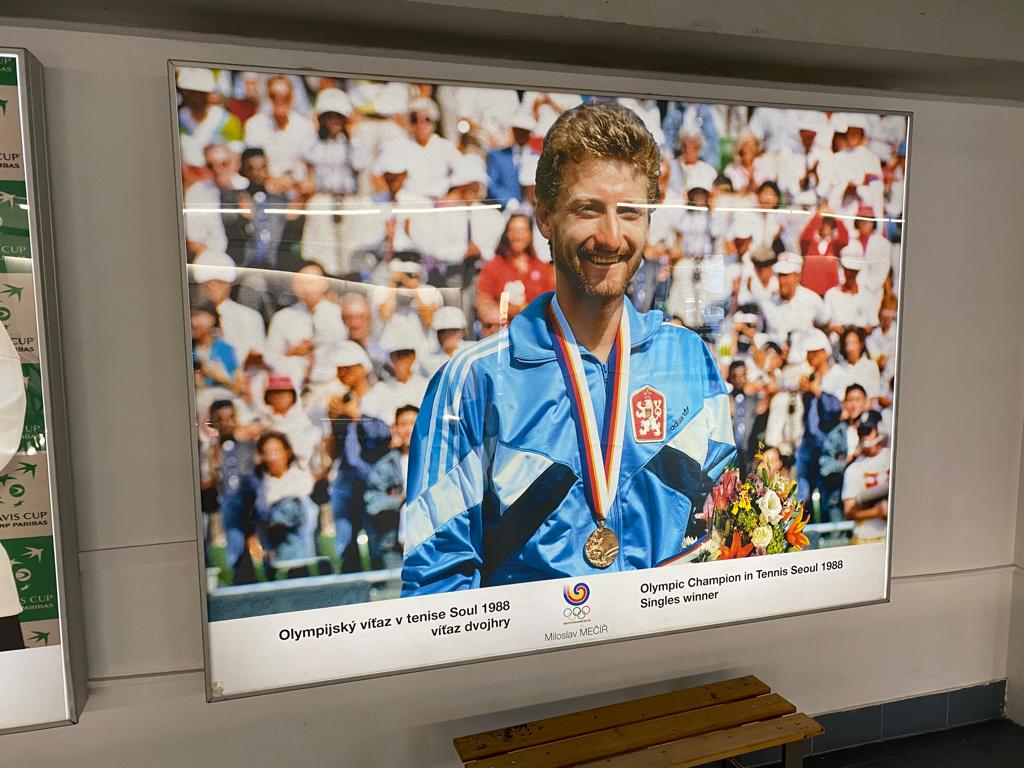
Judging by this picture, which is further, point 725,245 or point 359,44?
point 725,245

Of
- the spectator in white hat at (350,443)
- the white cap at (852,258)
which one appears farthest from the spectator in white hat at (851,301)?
the spectator in white hat at (350,443)

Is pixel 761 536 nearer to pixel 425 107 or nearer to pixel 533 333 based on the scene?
pixel 533 333

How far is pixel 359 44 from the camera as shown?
81.6 inches

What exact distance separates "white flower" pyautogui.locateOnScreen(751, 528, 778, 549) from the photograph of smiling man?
1.02 feet

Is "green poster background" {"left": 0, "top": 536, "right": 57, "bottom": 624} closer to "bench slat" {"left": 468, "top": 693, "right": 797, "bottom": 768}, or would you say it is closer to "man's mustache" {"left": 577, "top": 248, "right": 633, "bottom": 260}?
"bench slat" {"left": 468, "top": 693, "right": 797, "bottom": 768}

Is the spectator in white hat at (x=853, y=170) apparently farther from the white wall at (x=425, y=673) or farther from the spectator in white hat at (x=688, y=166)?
the spectator in white hat at (x=688, y=166)

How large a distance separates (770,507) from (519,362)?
108 centimetres

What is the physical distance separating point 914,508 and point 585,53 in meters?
2.22

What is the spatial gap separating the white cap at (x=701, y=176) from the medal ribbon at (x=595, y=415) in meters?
0.47

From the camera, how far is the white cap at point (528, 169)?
82.9 inches

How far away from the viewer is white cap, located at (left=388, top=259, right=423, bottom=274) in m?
2.03

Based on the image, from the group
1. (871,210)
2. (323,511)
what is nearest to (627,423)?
(323,511)

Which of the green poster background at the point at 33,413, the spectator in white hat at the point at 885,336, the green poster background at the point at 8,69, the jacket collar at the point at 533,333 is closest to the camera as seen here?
the green poster background at the point at 8,69

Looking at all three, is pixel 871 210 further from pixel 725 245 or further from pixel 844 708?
pixel 844 708
